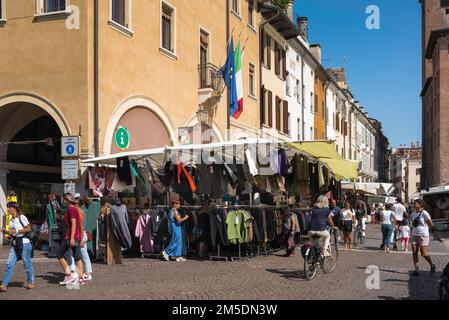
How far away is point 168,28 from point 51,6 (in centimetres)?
515

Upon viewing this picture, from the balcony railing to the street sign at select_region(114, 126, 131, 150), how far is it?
19.3ft

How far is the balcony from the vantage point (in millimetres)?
21922

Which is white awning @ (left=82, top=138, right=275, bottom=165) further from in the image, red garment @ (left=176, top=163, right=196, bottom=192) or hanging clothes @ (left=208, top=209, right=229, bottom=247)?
hanging clothes @ (left=208, top=209, right=229, bottom=247)

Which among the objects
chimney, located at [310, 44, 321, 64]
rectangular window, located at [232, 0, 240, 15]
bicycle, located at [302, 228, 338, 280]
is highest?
chimney, located at [310, 44, 321, 64]

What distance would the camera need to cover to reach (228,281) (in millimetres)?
10602

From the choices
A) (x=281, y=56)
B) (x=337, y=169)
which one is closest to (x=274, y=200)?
(x=337, y=169)

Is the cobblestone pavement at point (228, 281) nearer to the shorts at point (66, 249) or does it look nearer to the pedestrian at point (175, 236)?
the pedestrian at point (175, 236)

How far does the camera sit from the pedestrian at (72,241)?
32.6 feet

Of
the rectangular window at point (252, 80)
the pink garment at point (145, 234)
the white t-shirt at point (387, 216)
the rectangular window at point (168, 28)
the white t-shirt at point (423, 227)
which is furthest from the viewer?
the rectangular window at point (252, 80)

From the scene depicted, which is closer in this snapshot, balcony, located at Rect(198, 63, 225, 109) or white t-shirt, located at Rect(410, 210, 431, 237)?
white t-shirt, located at Rect(410, 210, 431, 237)

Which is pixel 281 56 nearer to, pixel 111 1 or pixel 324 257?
pixel 111 1

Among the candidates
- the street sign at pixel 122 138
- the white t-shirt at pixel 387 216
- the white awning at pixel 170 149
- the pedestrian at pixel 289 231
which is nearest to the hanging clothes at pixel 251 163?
the white awning at pixel 170 149

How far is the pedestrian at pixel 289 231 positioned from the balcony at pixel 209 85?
812cm

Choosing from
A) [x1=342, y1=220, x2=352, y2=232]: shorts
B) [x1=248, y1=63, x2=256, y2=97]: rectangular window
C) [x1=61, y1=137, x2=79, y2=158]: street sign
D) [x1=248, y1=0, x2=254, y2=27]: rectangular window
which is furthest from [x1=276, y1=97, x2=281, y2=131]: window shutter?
[x1=61, y1=137, x2=79, y2=158]: street sign
